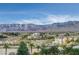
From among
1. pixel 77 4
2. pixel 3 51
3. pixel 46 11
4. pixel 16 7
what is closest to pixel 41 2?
pixel 46 11

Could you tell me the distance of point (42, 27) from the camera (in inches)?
66.8

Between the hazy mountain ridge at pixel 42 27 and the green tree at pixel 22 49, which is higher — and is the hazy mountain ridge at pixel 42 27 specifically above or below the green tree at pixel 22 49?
above

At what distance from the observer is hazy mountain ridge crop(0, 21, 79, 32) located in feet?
5.52

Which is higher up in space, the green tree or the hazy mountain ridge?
the hazy mountain ridge

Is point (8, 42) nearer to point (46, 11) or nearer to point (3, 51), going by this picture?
point (3, 51)

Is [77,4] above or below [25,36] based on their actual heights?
above

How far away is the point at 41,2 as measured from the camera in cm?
170

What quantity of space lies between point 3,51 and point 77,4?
2.95 ft

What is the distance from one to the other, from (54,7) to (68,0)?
0.52 feet

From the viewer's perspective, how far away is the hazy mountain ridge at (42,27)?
1.68 meters

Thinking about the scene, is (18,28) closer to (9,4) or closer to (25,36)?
(25,36)

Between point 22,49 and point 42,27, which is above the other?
point 42,27

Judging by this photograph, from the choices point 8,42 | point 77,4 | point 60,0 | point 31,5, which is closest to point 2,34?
point 8,42

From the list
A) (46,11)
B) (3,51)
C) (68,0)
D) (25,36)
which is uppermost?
(68,0)
